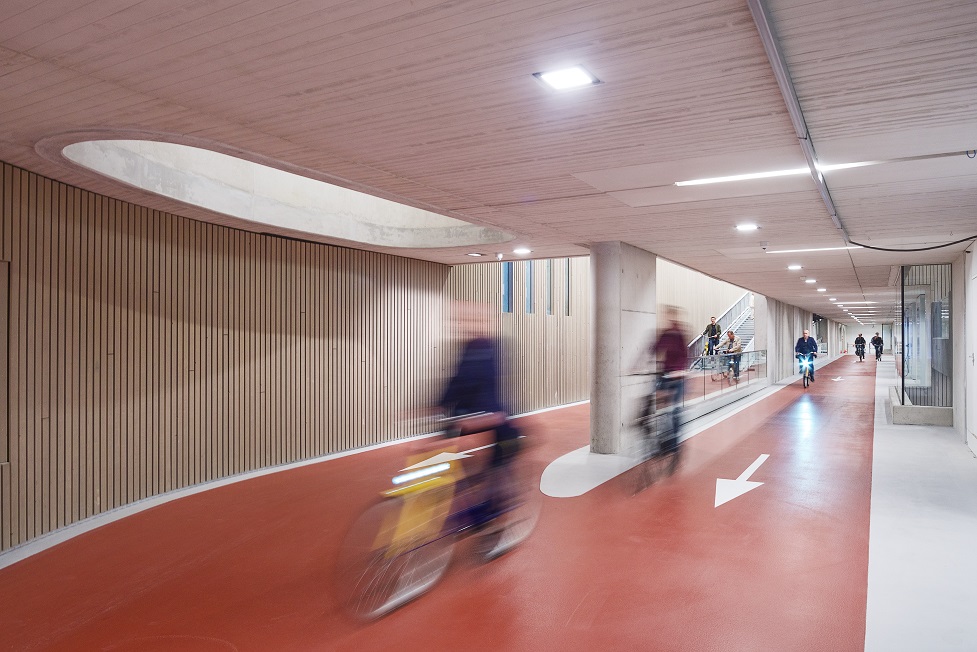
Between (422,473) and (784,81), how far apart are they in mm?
3035

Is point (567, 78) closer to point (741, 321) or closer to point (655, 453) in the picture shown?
point (655, 453)

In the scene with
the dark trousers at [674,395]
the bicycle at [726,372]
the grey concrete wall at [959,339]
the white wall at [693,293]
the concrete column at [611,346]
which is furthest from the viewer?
the white wall at [693,293]

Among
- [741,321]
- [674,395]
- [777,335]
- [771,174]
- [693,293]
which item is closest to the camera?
[771,174]

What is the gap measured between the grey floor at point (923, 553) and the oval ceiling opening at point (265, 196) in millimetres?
5254

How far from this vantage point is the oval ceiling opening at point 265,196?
17.2 feet

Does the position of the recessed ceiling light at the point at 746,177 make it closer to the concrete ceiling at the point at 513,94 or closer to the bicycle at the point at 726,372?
the concrete ceiling at the point at 513,94

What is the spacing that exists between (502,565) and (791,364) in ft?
75.4

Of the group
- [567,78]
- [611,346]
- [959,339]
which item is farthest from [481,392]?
[959,339]

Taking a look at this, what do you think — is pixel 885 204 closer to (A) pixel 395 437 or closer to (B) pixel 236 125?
(B) pixel 236 125

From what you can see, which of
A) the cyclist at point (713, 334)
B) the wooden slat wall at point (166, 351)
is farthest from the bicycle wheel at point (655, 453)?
the cyclist at point (713, 334)

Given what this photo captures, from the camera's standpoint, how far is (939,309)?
11.0 metres

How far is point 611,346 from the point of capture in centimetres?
839

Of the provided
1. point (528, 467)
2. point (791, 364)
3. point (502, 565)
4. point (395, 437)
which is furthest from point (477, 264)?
point (791, 364)

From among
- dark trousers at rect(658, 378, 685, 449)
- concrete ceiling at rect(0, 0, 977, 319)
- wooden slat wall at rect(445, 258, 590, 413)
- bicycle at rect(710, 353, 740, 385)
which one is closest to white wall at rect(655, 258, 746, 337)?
bicycle at rect(710, 353, 740, 385)
